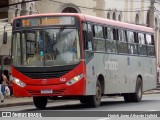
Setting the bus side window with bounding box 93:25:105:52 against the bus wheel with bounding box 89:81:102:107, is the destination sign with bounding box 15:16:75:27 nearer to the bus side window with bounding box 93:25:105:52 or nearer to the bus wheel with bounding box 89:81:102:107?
the bus side window with bounding box 93:25:105:52

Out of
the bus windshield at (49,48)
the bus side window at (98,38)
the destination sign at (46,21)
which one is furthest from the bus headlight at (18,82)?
the bus side window at (98,38)

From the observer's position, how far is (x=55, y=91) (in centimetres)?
2236

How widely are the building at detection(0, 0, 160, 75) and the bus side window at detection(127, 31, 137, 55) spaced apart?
49.7ft

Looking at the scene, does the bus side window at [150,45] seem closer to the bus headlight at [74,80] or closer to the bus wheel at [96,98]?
the bus wheel at [96,98]

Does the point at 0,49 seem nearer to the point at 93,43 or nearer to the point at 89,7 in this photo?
the point at 93,43

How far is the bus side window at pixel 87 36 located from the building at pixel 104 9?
19339mm

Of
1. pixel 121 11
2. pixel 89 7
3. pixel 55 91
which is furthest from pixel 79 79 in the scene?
pixel 121 11

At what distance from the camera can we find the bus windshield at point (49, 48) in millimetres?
22422

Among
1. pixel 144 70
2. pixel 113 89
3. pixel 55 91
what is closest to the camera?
pixel 55 91

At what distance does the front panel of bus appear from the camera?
73.4ft

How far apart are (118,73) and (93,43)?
332 centimetres

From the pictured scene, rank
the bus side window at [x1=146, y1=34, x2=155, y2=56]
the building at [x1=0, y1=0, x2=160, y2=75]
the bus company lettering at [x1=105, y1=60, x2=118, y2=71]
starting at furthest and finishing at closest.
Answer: the building at [x1=0, y1=0, x2=160, y2=75] < the bus side window at [x1=146, y1=34, x2=155, y2=56] < the bus company lettering at [x1=105, y1=60, x2=118, y2=71]

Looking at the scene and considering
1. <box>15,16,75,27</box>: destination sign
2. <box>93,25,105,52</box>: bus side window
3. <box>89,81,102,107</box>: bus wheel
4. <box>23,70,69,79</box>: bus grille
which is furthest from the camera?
<box>93,25,105,52</box>: bus side window

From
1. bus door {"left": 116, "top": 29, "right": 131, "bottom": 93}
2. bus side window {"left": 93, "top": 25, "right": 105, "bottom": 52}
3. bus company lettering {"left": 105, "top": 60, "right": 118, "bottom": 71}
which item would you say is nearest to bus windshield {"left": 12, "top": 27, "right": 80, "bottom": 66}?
bus side window {"left": 93, "top": 25, "right": 105, "bottom": 52}
